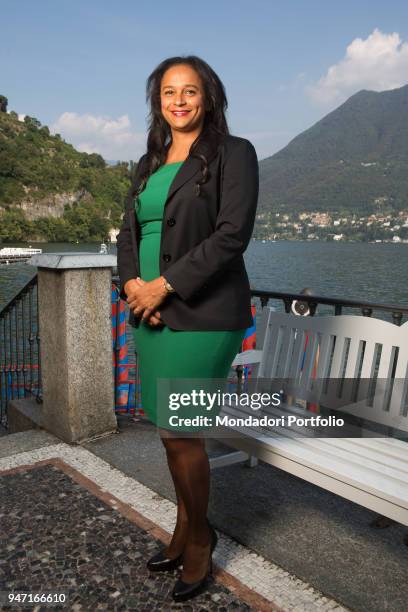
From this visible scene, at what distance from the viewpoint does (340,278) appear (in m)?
71.8

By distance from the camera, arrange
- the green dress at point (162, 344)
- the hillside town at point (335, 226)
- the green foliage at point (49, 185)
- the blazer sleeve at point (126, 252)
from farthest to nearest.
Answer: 1. the hillside town at point (335, 226)
2. the green foliage at point (49, 185)
3. the blazer sleeve at point (126, 252)
4. the green dress at point (162, 344)

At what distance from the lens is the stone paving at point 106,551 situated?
2.23 m

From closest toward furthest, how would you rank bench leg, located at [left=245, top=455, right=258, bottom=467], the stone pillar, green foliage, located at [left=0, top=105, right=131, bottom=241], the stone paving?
the stone paving → bench leg, located at [left=245, top=455, right=258, bottom=467] → the stone pillar → green foliage, located at [left=0, top=105, right=131, bottom=241]

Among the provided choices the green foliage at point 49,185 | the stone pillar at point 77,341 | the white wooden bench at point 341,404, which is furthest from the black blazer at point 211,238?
the green foliage at point 49,185

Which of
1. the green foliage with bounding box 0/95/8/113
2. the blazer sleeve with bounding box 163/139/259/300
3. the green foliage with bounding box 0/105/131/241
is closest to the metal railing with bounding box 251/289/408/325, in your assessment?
the blazer sleeve with bounding box 163/139/259/300

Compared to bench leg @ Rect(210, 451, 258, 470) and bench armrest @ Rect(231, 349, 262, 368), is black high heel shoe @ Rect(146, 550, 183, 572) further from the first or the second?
bench armrest @ Rect(231, 349, 262, 368)

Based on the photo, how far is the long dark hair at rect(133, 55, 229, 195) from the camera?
212cm

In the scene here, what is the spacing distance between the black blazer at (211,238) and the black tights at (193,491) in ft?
1.58

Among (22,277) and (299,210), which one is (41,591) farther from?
(299,210)

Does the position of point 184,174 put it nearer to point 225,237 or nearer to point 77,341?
point 225,237

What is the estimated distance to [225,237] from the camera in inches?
78.2

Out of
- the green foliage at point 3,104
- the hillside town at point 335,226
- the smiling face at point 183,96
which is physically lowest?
the hillside town at point 335,226

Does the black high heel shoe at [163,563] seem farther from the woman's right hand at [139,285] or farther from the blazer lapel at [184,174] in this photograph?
the blazer lapel at [184,174]

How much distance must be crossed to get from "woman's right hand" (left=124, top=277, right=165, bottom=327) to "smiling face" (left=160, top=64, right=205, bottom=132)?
650 mm
